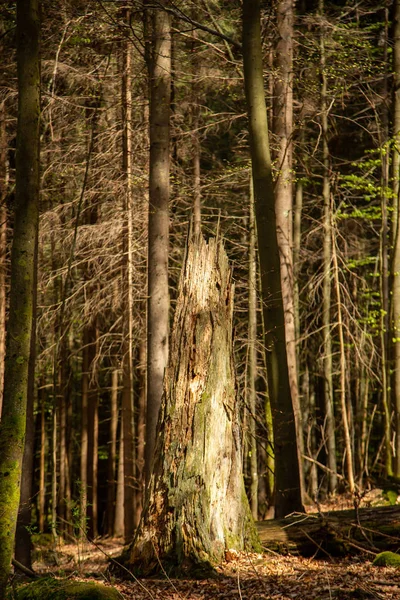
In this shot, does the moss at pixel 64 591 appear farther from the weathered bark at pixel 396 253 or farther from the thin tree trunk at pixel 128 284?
the weathered bark at pixel 396 253

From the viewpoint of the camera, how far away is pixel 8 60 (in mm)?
11977

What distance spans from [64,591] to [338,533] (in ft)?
10.5

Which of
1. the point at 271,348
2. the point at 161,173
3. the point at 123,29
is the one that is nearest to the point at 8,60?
the point at 123,29

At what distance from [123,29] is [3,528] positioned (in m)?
7.94

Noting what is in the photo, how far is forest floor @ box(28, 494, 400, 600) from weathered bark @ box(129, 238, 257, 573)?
0.91ft

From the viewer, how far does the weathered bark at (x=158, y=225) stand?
9625 mm

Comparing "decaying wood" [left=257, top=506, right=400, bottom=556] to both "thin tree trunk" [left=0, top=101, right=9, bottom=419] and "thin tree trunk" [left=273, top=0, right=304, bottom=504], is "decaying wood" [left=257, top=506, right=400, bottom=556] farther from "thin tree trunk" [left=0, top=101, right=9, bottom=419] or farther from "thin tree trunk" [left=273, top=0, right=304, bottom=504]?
"thin tree trunk" [left=0, top=101, right=9, bottom=419]

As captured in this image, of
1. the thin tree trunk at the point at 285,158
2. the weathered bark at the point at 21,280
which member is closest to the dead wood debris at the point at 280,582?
the weathered bark at the point at 21,280

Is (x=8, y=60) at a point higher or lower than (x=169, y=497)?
higher

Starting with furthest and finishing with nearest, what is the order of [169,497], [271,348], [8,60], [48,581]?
[8,60], [271,348], [169,497], [48,581]

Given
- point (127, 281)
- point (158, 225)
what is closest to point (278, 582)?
point (158, 225)

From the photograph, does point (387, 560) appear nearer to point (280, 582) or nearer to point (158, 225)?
point (280, 582)

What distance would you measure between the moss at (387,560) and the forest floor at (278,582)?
6 centimetres

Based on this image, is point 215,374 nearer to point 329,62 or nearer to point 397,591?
point 397,591
